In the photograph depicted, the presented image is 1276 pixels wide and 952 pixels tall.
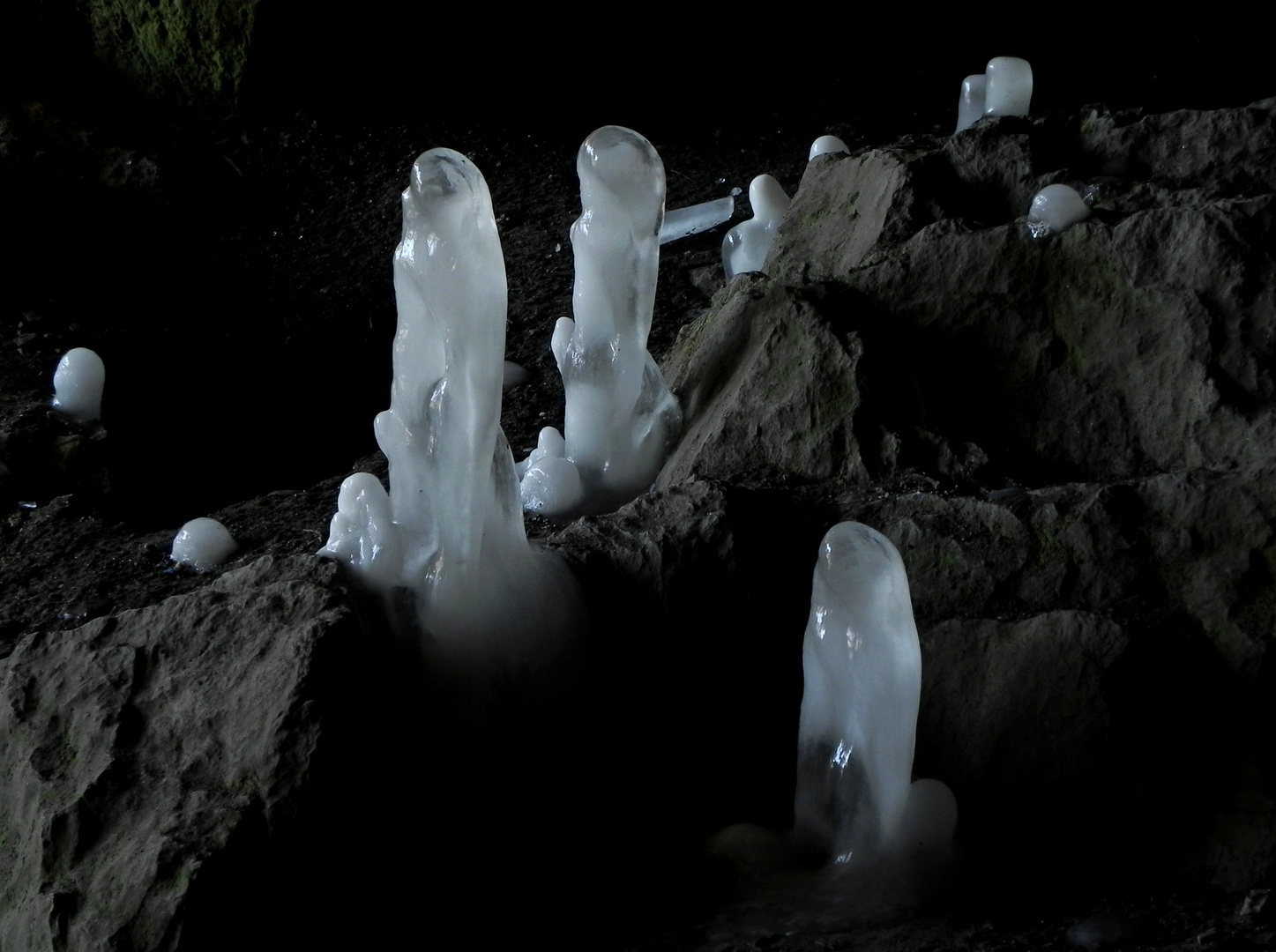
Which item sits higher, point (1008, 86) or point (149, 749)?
point (1008, 86)

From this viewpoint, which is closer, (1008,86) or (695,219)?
(1008,86)

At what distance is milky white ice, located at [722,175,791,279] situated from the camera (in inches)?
163

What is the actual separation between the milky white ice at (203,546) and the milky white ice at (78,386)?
0.99 meters

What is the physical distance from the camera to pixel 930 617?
2.48m

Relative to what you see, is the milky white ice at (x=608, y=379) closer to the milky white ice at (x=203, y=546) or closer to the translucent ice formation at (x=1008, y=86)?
the milky white ice at (x=203, y=546)

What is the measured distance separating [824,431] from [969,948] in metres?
1.12

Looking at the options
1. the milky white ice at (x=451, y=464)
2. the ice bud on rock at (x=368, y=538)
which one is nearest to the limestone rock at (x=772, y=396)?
the milky white ice at (x=451, y=464)

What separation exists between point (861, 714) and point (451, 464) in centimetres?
76

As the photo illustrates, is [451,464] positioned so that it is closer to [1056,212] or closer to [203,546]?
[203,546]

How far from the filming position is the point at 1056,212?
2979mm

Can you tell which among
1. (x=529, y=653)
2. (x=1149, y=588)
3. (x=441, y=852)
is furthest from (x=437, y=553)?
(x=1149, y=588)

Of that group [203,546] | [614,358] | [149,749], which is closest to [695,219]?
[614,358]

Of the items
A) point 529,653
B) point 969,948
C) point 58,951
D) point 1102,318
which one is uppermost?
point 1102,318

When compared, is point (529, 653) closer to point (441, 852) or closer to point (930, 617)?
point (441, 852)
